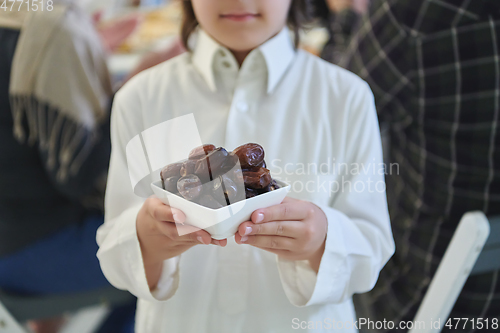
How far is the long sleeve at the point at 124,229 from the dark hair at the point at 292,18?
0.09 meters

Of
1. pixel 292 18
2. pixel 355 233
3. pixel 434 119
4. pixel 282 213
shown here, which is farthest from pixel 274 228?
pixel 434 119

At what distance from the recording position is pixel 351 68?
57 centimetres

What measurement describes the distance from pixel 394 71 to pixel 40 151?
49 cm

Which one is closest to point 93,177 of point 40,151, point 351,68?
point 40,151

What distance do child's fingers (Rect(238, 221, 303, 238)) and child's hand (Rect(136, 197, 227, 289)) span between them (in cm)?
2

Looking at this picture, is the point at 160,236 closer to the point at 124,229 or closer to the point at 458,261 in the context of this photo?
the point at 124,229

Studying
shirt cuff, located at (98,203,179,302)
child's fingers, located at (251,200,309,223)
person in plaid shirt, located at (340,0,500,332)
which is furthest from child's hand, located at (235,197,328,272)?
person in plaid shirt, located at (340,0,500,332)

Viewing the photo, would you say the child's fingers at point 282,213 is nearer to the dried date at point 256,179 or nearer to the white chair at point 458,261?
the dried date at point 256,179

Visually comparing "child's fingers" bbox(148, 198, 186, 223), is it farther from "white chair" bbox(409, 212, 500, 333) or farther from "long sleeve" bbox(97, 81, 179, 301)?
"white chair" bbox(409, 212, 500, 333)

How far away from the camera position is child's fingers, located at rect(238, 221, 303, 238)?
0.79 ft

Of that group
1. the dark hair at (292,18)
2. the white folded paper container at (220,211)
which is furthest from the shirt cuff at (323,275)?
the dark hair at (292,18)

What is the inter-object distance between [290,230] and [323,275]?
81mm

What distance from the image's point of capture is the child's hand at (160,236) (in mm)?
248

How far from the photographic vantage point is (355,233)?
35cm
